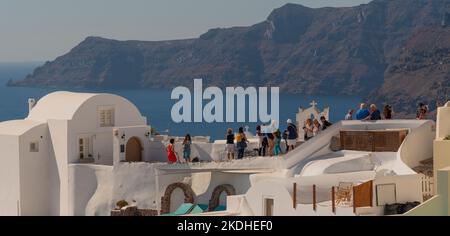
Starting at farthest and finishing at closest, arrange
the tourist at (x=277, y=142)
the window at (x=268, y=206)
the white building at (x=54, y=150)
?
the white building at (x=54, y=150), the tourist at (x=277, y=142), the window at (x=268, y=206)

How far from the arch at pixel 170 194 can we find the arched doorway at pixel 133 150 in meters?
3.07

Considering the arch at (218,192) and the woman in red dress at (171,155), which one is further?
the woman in red dress at (171,155)

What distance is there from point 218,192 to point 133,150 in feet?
16.1

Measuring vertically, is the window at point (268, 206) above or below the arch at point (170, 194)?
above

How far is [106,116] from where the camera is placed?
47.0 meters

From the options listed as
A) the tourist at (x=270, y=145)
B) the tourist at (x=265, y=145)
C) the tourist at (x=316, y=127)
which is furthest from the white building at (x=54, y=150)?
the tourist at (x=316, y=127)

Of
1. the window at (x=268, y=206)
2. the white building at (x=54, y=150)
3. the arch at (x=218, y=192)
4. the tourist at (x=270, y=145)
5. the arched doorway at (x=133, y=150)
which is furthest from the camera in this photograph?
the white building at (x=54, y=150)

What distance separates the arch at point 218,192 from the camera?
41828 millimetres

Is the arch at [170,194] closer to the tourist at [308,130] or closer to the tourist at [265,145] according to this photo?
the tourist at [265,145]

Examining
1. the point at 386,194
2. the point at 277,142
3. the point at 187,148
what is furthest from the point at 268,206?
the point at 187,148

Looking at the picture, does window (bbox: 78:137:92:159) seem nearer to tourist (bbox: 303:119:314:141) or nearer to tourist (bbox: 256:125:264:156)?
tourist (bbox: 256:125:264:156)
